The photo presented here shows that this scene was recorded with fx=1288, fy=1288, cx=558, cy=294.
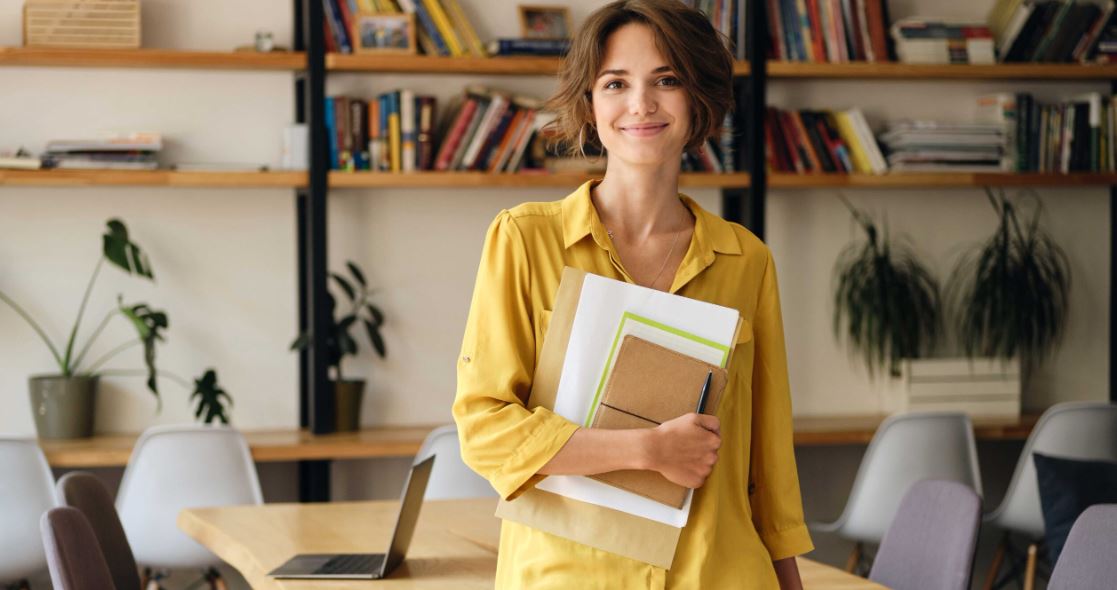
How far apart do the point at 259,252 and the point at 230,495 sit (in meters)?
1.06

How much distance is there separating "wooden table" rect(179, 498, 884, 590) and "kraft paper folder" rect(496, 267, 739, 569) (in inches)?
42.7

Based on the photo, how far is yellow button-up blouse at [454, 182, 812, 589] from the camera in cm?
142

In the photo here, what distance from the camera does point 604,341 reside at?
4.72 ft

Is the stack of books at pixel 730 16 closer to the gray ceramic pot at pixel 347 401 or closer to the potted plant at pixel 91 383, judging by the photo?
the gray ceramic pot at pixel 347 401

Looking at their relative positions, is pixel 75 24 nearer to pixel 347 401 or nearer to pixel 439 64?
pixel 439 64

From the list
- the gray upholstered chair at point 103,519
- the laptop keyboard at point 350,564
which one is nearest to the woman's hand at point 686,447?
the laptop keyboard at point 350,564

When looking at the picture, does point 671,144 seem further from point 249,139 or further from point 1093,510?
point 249,139

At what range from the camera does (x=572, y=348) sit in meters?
1.44

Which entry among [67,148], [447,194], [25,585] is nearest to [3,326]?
[67,148]

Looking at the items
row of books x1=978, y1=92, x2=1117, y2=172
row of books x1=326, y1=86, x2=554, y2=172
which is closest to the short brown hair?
row of books x1=326, y1=86, x2=554, y2=172

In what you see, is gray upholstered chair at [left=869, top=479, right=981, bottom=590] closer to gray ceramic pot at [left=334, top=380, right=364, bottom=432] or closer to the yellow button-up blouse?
the yellow button-up blouse

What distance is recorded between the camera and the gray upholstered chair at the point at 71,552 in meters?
2.08

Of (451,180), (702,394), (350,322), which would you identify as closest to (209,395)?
(350,322)

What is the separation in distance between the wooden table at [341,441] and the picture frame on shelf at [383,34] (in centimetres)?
132
